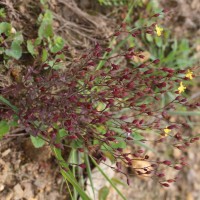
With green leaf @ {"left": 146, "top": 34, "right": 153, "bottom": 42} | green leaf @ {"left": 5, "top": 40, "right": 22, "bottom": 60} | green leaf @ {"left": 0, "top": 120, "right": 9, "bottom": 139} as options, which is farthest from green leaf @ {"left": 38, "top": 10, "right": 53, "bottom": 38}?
green leaf @ {"left": 146, "top": 34, "right": 153, "bottom": 42}

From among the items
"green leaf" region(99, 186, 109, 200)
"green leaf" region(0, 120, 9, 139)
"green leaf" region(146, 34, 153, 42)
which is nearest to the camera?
"green leaf" region(0, 120, 9, 139)

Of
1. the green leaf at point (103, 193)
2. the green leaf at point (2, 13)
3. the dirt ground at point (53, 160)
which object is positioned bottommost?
the green leaf at point (103, 193)

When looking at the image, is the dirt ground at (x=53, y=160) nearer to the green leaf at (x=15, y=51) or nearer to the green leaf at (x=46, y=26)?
the green leaf at (x=46, y=26)

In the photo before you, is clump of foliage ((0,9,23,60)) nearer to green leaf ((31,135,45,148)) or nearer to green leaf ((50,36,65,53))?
green leaf ((50,36,65,53))

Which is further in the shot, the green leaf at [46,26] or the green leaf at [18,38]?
the green leaf at [46,26]

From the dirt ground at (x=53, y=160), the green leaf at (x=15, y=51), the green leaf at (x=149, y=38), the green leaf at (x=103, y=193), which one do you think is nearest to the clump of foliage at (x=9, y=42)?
the green leaf at (x=15, y=51)

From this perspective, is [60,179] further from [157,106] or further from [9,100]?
[157,106]
